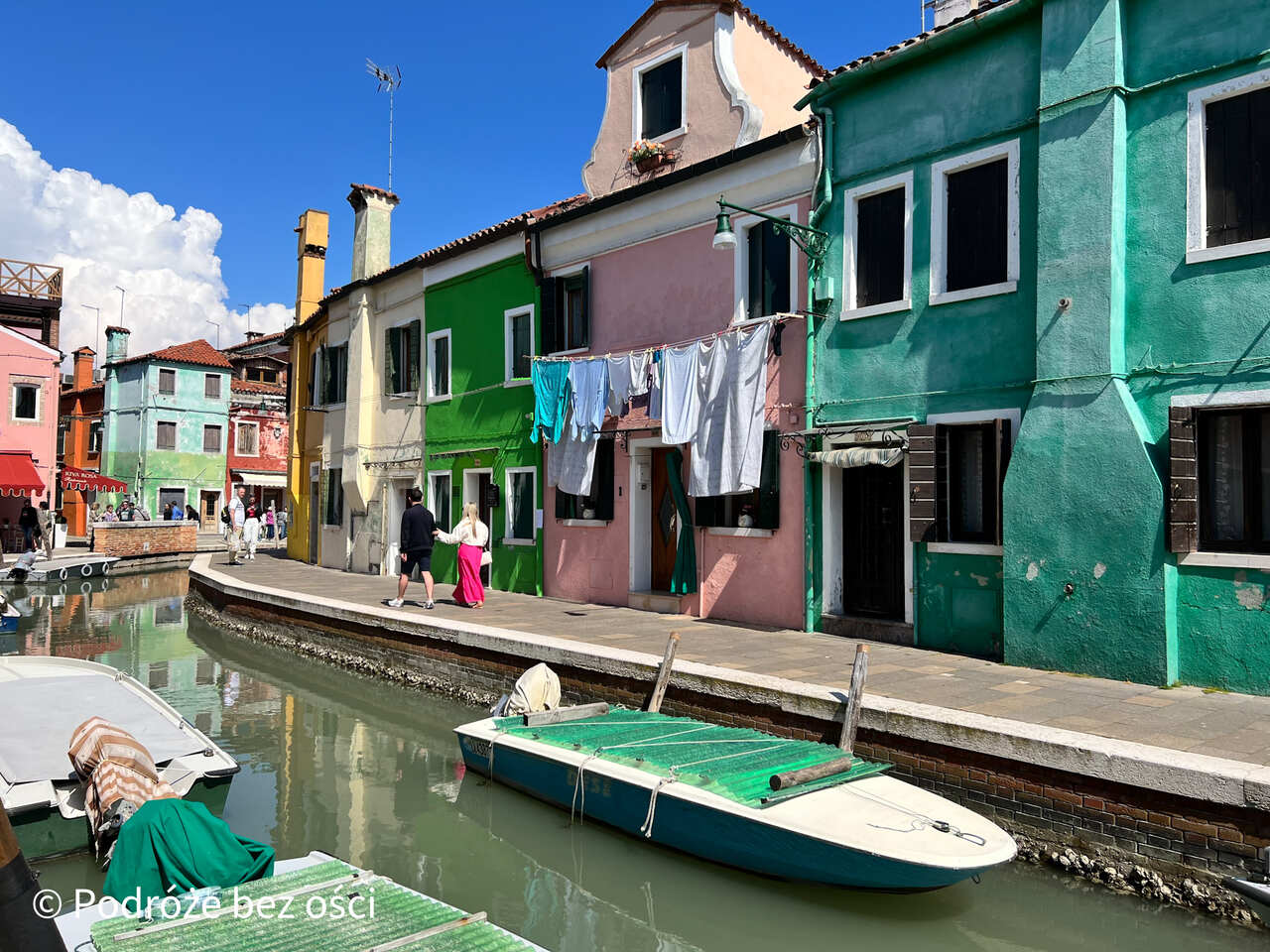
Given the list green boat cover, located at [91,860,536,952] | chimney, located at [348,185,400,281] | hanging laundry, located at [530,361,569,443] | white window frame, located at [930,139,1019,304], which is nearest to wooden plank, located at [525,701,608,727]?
green boat cover, located at [91,860,536,952]

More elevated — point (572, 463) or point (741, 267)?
point (741, 267)

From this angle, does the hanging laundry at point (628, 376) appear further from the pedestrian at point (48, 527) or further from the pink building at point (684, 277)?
the pedestrian at point (48, 527)

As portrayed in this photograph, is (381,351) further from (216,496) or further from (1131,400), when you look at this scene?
(216,496)

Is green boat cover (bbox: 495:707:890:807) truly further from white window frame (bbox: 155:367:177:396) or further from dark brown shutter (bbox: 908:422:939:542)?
white window frame (bbox: 155:367:177:396)

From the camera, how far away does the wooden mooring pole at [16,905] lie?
2.43m

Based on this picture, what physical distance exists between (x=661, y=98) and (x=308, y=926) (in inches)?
535

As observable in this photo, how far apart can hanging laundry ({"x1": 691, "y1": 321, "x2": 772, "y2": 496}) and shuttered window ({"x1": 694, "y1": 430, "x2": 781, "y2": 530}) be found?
0.27 meters

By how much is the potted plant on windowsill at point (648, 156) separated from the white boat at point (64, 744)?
1030 cm

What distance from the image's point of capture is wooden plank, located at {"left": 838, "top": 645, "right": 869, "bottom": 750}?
6.88 m

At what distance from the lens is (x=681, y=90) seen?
14406 mm

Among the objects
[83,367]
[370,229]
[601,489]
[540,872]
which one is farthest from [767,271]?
[83,367]

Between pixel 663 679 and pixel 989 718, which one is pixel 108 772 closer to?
pixel 663 679

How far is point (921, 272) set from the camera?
33.7ft

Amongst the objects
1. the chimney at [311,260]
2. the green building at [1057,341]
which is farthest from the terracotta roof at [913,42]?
the chimney at [311,260]
